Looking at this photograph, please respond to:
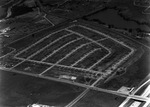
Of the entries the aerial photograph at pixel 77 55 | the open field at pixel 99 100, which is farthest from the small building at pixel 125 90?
the open field at pixel 99 100

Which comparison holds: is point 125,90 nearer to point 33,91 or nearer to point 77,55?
point 33,91

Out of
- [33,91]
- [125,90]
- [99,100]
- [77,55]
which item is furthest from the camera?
[77,55]

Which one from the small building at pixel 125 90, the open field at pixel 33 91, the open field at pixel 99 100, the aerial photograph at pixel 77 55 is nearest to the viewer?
the open field at pixel 99 100

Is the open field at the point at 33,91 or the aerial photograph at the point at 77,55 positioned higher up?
the aerial photograph at the point at 77,55

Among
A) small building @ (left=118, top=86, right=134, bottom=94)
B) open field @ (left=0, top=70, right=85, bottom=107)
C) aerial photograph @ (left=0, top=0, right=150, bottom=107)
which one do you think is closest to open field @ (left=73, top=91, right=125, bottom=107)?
aerial photograph @ (left=0, top=0, right=150, bottom=107)

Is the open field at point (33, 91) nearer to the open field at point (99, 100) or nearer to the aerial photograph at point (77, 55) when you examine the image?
the aerial photograph at point (77, 55)

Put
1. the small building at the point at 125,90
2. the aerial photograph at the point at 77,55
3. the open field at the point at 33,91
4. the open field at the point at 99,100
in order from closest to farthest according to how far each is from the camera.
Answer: the open field at the point at 99,100 < the small building at the point at 125,90 < the open field at the point at 33,91 < the aerial photograph at the point at 77,55

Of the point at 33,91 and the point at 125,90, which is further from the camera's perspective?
the point at 33,91

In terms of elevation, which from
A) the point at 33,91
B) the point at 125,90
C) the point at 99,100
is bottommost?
the point at 33,91

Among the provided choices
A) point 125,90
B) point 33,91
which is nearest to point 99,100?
point 125,90
